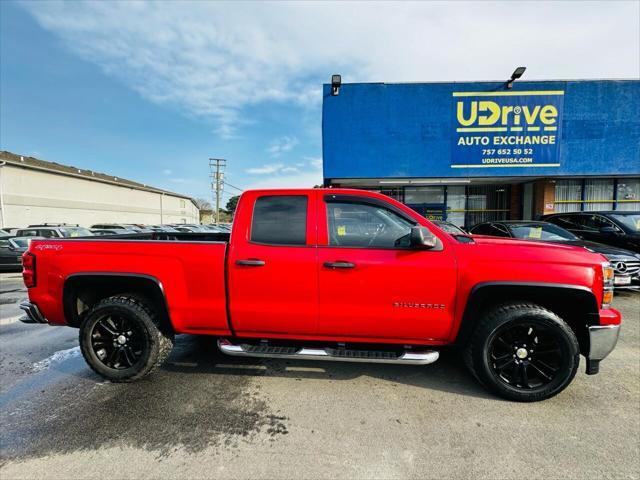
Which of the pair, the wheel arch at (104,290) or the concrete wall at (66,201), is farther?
the concrete wall at (66,201)

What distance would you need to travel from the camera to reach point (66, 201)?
3170cm

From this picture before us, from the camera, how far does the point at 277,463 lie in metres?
2.14

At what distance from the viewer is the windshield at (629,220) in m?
7.50

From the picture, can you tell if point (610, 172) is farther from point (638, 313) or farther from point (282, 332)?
point (282, 332)

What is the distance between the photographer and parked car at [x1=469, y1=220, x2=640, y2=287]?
19.6 feet

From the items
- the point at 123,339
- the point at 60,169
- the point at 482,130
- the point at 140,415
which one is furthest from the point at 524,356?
the point at 60,169

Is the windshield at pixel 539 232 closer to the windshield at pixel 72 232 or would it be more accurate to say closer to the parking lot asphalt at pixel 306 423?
the parking lot asphalt at pixel 306 423

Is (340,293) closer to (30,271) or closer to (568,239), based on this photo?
(30,271)

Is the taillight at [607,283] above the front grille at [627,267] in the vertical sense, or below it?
above

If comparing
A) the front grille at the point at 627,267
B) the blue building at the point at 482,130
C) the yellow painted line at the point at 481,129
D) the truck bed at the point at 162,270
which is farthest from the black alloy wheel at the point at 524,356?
the yellow painted line at the point at 481,129

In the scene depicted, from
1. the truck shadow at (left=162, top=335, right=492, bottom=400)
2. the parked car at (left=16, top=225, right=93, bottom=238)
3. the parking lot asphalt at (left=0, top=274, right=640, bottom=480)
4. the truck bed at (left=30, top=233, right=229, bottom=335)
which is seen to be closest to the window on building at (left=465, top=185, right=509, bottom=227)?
the parking lot asphalt at (left=0, top=274, right=640, bottom=480)

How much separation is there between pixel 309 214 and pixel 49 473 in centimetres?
262

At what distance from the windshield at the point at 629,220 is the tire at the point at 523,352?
7132 mm

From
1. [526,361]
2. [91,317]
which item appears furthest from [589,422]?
[91,317]
